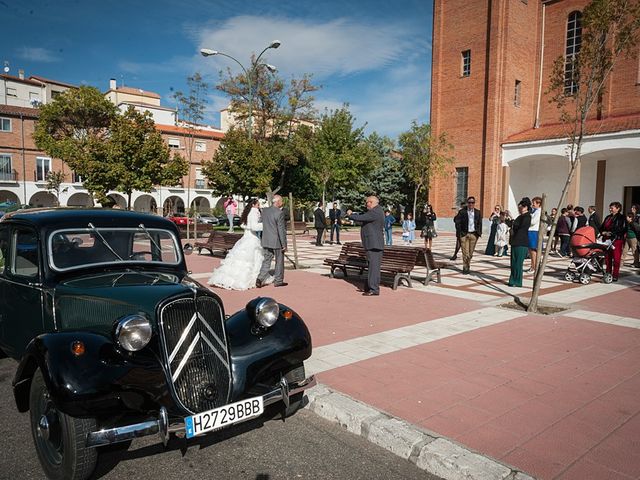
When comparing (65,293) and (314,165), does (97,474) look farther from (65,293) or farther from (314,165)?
(314,165)

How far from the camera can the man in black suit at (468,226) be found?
1178 cm

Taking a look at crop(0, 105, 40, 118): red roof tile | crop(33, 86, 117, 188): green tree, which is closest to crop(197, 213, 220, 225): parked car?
crop(33, 86, 117, 188): green tree

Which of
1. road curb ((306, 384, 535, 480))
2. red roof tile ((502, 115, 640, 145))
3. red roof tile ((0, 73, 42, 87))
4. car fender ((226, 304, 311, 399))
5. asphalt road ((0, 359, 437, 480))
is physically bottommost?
asphalt road ((0, 359, 437, 480))

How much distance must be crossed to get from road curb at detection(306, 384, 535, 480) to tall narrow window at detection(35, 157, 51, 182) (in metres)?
47.6

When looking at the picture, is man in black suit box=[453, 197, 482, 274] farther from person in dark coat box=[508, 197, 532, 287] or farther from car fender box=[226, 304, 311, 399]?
car fender box=[226, 304, 311, 399]

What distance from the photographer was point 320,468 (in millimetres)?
3162

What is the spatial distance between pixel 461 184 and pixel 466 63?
834 centimetres

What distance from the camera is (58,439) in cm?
311

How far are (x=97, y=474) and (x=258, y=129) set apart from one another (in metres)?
33.2

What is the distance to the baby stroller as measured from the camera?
417 inches

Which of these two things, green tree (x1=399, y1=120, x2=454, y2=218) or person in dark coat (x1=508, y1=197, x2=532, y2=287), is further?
green tree (x1=399, y1=120, x2=454, y2=218)

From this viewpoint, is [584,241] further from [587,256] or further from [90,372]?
[90,372]

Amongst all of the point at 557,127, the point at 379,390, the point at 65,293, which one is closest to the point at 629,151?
the point at 557,127

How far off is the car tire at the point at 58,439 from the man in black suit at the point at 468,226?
34.0ft
